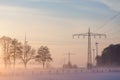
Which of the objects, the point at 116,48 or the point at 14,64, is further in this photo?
the point at 116,48

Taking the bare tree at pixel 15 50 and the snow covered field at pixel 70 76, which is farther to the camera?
the bare tree at pixel 15 50

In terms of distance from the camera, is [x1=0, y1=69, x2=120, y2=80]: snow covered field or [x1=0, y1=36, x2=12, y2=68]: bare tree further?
[x1=0, y1=36, x2=12, y2=68]: bare tree

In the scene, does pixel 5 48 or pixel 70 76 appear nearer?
pixel 70 76

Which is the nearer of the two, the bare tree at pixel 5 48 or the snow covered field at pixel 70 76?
the snow covered field at pixel 70 76

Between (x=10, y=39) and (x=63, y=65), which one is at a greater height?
(x=10, y=39)

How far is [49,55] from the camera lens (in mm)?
98125

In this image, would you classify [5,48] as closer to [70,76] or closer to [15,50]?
[15,50]

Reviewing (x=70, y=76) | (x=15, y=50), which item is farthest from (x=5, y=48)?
(x=70, y=76)

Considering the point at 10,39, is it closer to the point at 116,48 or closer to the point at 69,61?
the point at 69,61

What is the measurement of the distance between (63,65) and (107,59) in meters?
14.1

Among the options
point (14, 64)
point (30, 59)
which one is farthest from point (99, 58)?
point (14, 64)

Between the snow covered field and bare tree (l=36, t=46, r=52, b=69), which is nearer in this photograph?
Result: the snow covered field

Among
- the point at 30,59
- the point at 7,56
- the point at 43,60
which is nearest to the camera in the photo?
the point at 7,56

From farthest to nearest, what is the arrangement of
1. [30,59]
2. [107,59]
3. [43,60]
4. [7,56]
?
[107,59] → [43,60] → [30,59] → [7,56]
